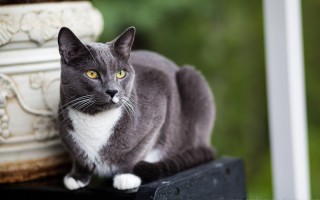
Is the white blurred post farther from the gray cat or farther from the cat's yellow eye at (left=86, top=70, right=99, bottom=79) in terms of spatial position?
the cat's yellow eye at (left=86, top=70, right=99, bottom=79)

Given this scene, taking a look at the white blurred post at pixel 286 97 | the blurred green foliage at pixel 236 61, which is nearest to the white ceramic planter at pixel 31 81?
the white blurred post at pixel 286 97

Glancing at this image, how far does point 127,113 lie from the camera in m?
1.21

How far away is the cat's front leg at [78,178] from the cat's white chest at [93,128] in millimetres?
72

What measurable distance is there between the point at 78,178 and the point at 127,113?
0.64 feet

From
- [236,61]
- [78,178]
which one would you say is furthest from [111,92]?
[236,61]

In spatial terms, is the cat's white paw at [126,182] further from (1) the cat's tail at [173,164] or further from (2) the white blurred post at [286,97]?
(2) the white blurred post at [286,97]

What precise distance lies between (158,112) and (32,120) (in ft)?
1.01

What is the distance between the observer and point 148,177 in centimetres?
124

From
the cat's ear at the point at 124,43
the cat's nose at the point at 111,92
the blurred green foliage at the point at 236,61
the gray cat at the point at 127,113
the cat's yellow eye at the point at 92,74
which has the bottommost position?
the blurred green foliage at the point at 236,61

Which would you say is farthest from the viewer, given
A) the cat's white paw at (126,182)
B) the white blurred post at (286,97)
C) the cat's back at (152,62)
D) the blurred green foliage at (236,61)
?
the blurred green foliage at (236,61)

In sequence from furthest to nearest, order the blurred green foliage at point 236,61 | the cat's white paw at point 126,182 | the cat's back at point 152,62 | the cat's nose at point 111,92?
the blurred green foliage at point 236,61 < the cat's back at point 152,62 < the cat's white paw at point 126,182 < the cat's nose at point 111,92

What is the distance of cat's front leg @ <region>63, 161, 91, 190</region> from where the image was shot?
124 cm

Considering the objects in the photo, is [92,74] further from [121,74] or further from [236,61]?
[236,61]

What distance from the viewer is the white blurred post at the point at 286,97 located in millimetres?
1597
